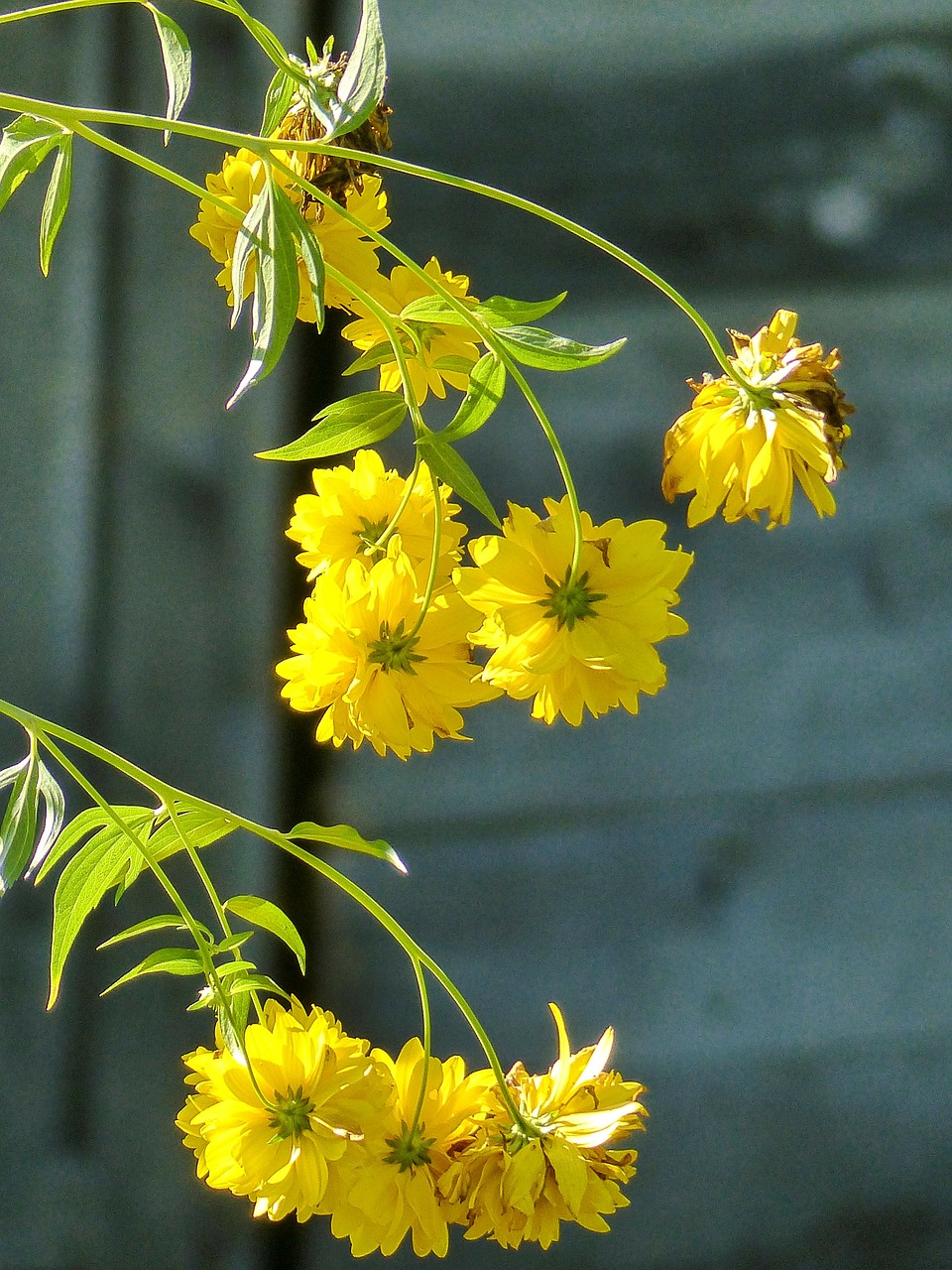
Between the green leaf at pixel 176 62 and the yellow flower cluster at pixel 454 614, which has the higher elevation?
the green leaf at pixel 176 62

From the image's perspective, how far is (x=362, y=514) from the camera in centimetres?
29

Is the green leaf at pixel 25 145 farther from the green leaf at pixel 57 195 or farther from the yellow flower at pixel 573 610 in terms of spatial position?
the yellow flower at pixel 573 610

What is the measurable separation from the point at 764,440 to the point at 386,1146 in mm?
187

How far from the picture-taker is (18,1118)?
83cm

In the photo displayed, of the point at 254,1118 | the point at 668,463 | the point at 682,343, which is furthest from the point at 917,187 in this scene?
the point at 254,1118

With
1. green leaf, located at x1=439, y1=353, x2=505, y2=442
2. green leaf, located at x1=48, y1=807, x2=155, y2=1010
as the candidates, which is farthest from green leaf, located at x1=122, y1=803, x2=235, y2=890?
green leaf, located at x1=439, y1=353, x2=505, y2=442

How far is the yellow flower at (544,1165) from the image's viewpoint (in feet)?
0.93

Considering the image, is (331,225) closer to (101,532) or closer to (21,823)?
(21,823)

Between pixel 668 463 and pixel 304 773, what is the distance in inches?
24.0

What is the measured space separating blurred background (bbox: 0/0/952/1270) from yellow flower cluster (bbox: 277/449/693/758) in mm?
538

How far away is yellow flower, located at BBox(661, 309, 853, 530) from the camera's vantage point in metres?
0.26

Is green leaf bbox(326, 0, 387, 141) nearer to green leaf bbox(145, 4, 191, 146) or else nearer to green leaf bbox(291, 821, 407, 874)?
green leaf bbox(145, 4, 191, 146)

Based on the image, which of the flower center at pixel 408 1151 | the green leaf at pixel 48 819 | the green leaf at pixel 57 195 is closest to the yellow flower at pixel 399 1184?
the flower center at pixel 408 1151

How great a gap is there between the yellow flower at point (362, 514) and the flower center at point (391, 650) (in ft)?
0.08
